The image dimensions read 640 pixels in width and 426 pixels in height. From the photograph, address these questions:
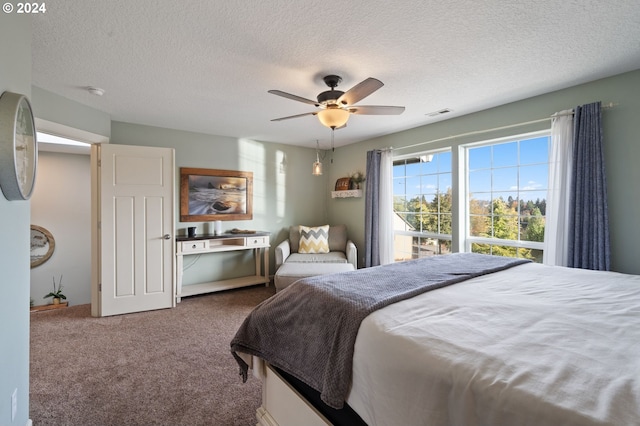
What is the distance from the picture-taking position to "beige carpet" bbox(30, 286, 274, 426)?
5.88 feet

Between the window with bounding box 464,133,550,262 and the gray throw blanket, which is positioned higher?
the window with bounding box 464,133,550,262

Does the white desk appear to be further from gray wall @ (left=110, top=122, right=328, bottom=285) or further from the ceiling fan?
the ceiling fan

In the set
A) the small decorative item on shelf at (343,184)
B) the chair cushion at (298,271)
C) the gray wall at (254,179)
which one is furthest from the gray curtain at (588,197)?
the gray wall at (254,179)

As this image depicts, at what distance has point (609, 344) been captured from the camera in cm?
95

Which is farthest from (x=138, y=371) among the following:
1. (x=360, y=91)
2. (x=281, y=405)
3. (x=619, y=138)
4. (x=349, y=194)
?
(x=619, y=138)

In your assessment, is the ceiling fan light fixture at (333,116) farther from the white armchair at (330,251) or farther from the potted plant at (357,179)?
the potted plant at (357,179)

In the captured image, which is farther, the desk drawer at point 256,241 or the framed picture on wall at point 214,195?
the desk drawer at point 256,241

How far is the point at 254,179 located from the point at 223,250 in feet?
4.31

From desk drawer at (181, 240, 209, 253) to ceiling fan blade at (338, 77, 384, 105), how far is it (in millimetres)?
2762

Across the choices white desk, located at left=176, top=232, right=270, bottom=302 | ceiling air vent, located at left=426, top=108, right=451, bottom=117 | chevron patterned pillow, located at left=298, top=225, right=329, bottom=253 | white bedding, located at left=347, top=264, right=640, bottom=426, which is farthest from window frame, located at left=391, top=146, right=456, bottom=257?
white bedding, located at left=347, top=264, right=640, bottom=426

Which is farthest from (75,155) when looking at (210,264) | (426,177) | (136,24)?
(426,177)

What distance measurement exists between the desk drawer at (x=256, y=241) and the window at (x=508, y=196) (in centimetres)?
282

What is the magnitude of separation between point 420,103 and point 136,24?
2.54m

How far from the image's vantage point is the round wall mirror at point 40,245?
15.4 feet
